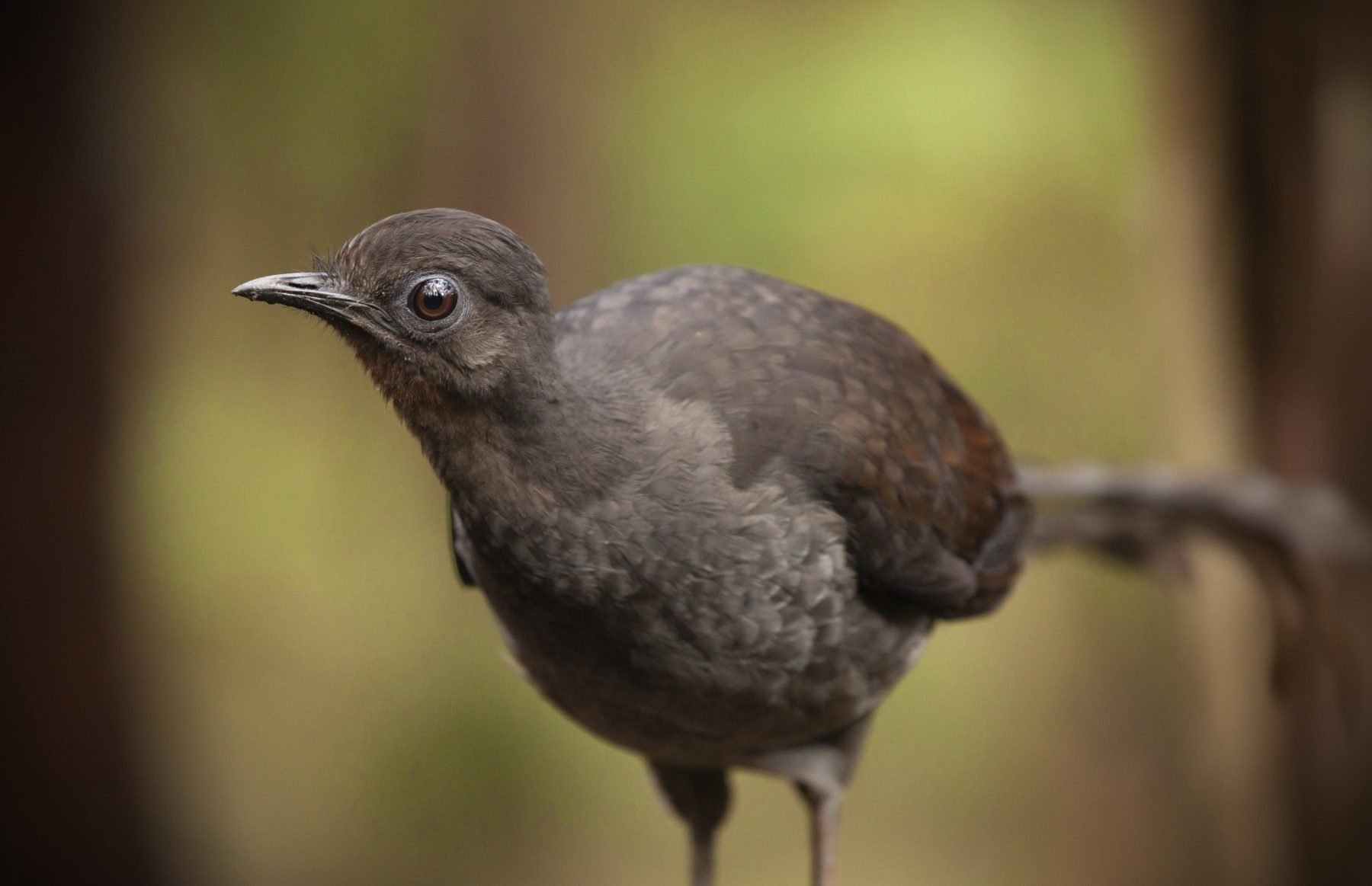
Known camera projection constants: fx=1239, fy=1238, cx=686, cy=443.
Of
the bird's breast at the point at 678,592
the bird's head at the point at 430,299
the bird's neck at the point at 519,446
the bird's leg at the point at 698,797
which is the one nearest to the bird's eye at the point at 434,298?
the bird's head at the point at 430,299

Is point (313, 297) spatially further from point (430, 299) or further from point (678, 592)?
point (678, 592)

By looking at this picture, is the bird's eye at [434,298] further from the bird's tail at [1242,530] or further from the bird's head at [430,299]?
the bird's tail at [1242,530]

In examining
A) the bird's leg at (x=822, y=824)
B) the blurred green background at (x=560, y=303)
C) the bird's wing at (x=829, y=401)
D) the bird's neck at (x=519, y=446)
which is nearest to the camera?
the bird's neck at (x=519, y=446)

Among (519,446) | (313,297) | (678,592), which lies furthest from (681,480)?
(313,297)

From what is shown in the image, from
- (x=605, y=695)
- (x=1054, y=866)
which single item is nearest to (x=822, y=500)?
(x=605, y=695)

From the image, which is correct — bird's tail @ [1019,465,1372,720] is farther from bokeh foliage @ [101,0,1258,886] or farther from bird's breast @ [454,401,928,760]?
bird's breast @ [454,401,928,760]

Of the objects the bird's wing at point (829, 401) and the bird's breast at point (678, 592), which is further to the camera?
the bird's wing at point (829, 401)

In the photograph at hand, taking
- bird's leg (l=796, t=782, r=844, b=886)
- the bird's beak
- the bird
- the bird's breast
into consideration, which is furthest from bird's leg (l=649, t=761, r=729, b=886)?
the bird's beak

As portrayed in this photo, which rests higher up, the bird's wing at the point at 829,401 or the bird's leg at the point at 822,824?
the bird's wing at the point at 829,401
